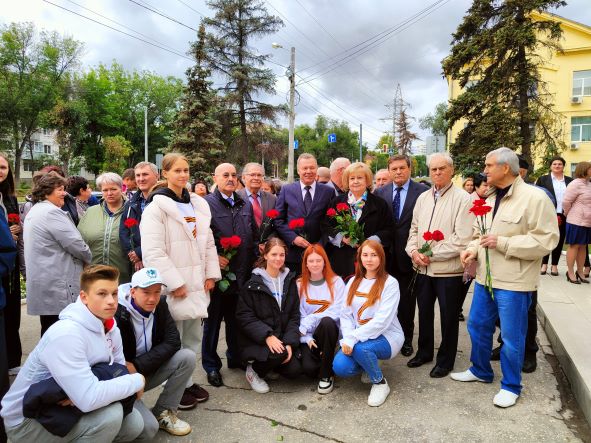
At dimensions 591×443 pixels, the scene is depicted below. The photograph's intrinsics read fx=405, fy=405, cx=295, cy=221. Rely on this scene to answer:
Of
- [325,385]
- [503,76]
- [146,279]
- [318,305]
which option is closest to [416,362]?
[325,385]

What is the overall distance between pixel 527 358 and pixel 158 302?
146 inches

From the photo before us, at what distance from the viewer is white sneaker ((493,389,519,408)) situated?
11.1ft

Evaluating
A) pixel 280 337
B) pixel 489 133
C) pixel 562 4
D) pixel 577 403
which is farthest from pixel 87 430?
pixel 562 4

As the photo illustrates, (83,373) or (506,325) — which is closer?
(83,373)

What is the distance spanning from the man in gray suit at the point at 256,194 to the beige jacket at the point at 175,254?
1.12 metres

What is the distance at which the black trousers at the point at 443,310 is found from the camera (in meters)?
3.95

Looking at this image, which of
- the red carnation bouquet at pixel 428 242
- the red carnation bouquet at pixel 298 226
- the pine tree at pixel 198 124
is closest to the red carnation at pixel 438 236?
the red carnation bouquet at pixel 428 242

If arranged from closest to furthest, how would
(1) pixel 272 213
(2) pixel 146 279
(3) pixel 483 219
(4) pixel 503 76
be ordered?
(2) pixel 146 279 → (3) pixel 483 219 → (1) pixel 272 213 → (4) pixel 503 76

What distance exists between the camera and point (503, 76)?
19.3 meters

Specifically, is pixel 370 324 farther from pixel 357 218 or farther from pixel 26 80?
pixel 26 80

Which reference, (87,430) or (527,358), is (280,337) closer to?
(87,430)

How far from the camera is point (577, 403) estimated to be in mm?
3543

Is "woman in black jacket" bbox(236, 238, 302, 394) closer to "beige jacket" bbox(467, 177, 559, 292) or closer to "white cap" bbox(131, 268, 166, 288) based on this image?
"white cap" bbox(131, 268, 166, 288)

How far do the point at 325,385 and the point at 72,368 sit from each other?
2.19 m
